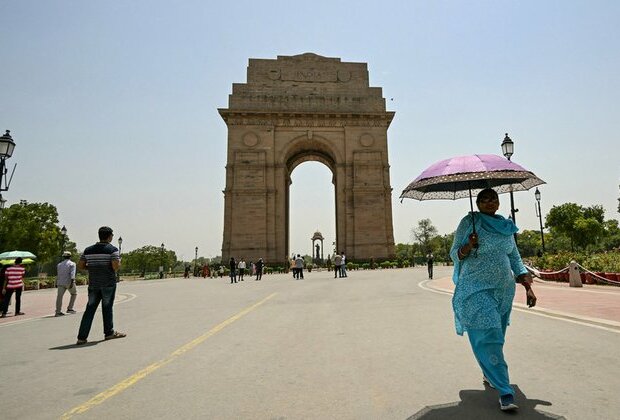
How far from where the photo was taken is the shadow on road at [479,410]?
3031mm

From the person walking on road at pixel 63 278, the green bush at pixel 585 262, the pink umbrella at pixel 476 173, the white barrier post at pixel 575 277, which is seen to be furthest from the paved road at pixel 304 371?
the green bush at pixel 585 262

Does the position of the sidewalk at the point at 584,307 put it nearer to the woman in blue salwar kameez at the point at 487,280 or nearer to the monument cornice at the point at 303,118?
the woman in blue salwar kameez at the point at 487,280

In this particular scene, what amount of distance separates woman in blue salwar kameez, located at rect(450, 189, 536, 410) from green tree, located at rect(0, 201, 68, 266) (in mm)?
63655

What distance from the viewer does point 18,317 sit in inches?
409

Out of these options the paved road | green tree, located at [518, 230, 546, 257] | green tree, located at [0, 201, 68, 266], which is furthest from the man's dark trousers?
green tree, located at [518, 230, 546, 257]

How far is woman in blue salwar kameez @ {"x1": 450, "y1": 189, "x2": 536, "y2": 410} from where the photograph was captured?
11.3 ft

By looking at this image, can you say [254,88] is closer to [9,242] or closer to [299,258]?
[299,258]

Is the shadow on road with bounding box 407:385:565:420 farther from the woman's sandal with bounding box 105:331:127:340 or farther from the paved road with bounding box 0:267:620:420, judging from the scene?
the woman's sandal with bounding box 105:331:127:340

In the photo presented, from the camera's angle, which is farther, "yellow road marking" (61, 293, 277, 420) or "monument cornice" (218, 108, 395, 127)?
"monument cornice" (218, 108, 395, 127)

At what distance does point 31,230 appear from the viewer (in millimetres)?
55344

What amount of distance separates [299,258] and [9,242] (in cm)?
4989

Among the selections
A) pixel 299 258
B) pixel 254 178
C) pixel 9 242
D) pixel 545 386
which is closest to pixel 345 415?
pixel 545 386

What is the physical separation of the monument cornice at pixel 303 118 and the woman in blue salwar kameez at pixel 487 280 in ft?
127

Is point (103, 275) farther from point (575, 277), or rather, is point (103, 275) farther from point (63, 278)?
point (575, 277)
